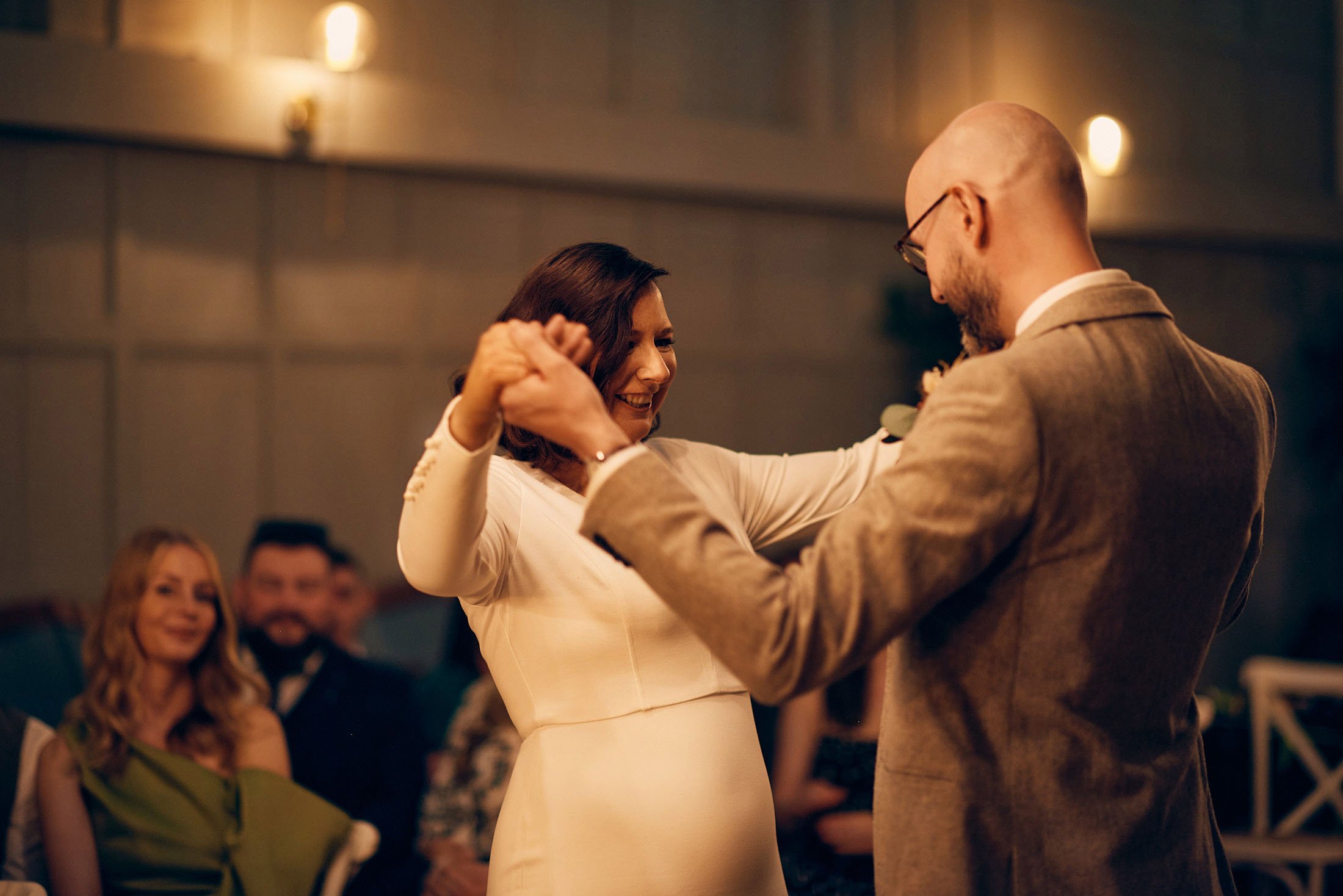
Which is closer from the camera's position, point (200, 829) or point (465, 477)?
point (465, 477)

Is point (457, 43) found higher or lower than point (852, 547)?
higher

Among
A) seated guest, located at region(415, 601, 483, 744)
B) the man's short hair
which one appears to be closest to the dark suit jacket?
seated guest, located at region(415, 601, 483, 744)

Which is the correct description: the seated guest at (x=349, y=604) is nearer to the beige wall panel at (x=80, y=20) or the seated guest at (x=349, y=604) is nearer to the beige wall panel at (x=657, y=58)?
the beige wall panel at (x=80, y=20)

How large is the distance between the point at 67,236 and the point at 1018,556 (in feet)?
12.5

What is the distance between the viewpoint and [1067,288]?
3.55ft

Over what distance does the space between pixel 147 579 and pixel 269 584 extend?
644mm

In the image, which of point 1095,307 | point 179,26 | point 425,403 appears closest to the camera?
point 1095,307

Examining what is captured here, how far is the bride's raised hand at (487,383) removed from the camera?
3.49ft

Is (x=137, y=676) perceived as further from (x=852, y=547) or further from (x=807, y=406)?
(x=807, y=406)

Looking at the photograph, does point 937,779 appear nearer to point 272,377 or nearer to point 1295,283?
point 272,377

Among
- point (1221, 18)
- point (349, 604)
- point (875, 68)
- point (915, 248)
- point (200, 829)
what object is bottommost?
point (200, 829)

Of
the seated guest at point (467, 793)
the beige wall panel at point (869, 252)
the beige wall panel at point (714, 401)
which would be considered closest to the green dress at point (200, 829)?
the seated guest at point (467, 793)

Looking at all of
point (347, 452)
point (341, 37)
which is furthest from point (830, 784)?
point (341, 37)

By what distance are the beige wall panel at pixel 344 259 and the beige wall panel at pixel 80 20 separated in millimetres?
717
